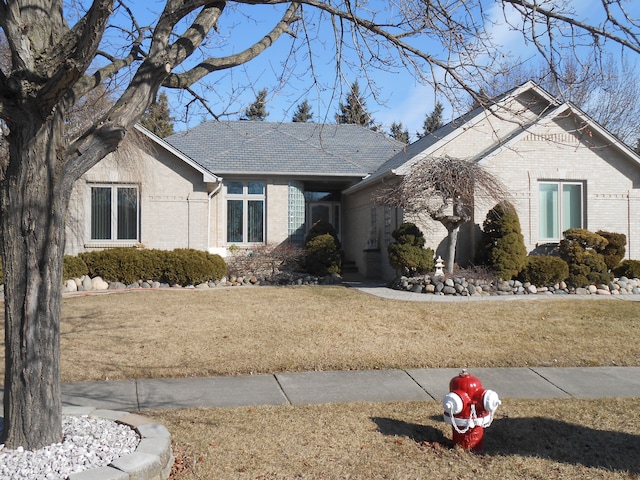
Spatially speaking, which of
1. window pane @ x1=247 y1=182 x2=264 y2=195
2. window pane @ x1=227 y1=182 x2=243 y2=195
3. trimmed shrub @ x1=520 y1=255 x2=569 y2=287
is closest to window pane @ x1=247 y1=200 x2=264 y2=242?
window pane @ x1=247 y1=182 x2=264 y2=195

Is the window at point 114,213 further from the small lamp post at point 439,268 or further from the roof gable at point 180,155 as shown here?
the small lamp post at point 439,268

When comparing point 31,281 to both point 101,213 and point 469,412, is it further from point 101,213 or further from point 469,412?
point 101,213

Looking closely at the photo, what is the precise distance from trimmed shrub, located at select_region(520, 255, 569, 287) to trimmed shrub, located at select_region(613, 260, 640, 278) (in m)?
2.22

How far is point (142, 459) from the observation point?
4.30 m

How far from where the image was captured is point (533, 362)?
28.0 ft

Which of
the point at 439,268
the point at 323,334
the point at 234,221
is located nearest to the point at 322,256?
the point at 439,268

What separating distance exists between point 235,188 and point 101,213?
494cm

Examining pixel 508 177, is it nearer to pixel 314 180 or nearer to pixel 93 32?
pixel 314 180

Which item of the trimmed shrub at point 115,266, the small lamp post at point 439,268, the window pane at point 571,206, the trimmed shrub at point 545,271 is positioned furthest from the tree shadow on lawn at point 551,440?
the window pane at point 571,206

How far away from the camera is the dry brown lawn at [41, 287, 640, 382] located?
8.32 m

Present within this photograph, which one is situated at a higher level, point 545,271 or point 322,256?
point 322,256

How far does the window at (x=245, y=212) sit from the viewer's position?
21.4 meters

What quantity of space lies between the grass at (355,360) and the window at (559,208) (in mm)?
4438

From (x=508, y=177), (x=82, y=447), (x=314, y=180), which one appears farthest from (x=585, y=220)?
(x=82, y=447)
